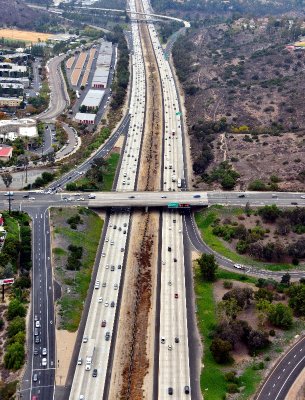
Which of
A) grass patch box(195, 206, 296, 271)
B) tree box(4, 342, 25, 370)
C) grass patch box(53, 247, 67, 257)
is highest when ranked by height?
grass patch box(195, 206, 296, 271)

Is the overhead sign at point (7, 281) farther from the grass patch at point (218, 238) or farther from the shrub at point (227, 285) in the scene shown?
the grass patch at point (218, 238)

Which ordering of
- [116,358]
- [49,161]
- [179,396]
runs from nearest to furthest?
[179,396], [116,358], [49,161]

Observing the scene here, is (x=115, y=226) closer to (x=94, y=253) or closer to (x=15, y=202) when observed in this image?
(x=94, y=253)

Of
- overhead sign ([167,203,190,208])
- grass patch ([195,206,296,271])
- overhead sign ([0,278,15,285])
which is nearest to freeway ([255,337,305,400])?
grass patch ([195,206,296,271])

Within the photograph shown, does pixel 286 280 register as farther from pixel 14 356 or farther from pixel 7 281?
pixel 14 356

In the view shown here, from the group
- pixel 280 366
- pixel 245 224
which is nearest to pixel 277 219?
Answer: pixel 245 224

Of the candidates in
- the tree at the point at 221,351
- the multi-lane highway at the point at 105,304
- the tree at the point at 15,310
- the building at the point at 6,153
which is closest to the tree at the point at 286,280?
the tree at the point at 221,351

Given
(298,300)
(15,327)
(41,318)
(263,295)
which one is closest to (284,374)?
(298,300)

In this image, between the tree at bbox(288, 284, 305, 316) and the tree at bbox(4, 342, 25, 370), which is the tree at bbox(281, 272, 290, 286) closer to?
the tree at bbox(288, 284, 305, 316)
